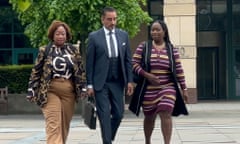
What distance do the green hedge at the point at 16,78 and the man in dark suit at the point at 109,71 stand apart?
14.4 meters

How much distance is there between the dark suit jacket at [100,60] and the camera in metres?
9.50

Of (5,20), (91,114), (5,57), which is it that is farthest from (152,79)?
(5,57)

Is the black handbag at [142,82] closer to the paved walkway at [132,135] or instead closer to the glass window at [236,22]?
the paved walkway at [132,135]

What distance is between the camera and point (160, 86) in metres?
9.91

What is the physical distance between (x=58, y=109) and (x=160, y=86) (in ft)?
5.17

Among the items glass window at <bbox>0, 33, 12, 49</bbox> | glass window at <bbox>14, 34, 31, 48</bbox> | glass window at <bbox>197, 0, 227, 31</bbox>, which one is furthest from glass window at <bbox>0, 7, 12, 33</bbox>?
glass window at <bbox>197, 0, 227, 31</bbox>

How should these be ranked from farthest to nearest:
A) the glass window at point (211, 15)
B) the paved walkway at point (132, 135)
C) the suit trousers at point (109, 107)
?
the glass window at point (211, 15) < the paved walkway at point (132, 135) < the suit trousers at point (109, 107)

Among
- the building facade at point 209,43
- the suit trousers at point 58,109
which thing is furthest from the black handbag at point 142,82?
the building facade at point 209,43

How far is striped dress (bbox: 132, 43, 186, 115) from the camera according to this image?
9.84 m

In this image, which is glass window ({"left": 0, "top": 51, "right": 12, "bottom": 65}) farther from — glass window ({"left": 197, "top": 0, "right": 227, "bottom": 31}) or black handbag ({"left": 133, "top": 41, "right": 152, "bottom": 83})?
black handbag ({"left": 133, "top": 41, "right": 152, "bottom": 83})

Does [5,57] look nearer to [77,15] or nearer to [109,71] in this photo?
[77,15]

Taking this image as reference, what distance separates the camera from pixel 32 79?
9336 mm

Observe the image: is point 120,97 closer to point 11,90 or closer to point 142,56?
point 142,56

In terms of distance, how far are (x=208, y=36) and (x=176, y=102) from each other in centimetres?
2248
